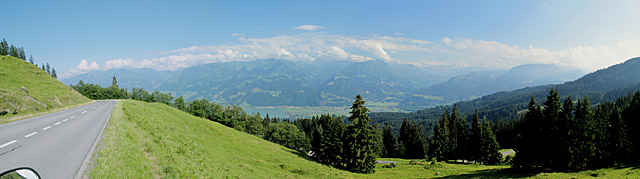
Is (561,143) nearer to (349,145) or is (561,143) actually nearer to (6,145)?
(349,145)

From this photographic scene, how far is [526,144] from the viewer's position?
43000 mm

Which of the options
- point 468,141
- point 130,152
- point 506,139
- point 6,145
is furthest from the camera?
point 506,139

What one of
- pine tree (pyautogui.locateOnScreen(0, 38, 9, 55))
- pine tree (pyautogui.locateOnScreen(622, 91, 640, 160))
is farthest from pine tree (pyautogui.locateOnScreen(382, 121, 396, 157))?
pine tree (pyautogui.locateOnScreen(0, 38, 9, 55))

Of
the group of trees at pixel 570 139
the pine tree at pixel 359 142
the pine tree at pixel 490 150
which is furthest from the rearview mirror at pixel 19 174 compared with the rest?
the pine tree at pixel 490 150

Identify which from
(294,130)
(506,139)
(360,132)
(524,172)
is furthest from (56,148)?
(506,139)

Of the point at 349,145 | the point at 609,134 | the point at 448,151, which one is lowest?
the point at 448,151

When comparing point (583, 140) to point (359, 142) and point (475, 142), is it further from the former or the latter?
point (475, 142)

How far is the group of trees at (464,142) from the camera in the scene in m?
69.1

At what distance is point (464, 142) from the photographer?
261 feet

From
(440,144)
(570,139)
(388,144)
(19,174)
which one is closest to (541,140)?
(570,139)

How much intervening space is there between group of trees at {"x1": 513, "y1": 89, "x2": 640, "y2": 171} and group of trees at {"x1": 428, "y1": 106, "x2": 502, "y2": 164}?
24718mm

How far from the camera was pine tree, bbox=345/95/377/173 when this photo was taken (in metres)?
49.5

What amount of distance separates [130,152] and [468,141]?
84.6 meters

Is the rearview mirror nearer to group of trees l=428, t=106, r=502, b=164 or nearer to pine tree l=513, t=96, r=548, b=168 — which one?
pine tree l=513, t=96, r=548, b=168
